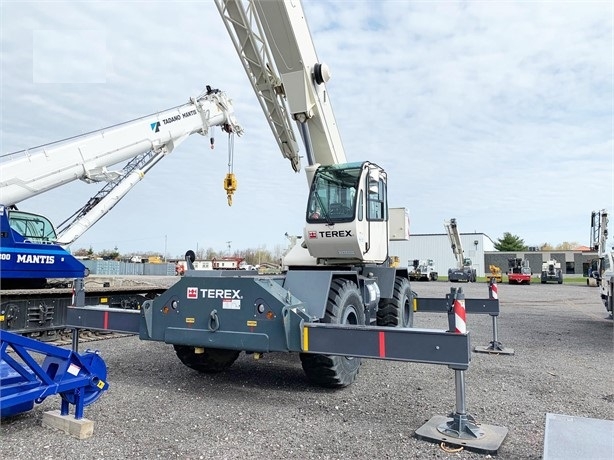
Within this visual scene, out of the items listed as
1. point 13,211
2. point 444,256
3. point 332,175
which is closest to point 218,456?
point 332,175

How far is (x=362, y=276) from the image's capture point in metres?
6.68

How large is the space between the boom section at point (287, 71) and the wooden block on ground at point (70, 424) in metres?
4.72

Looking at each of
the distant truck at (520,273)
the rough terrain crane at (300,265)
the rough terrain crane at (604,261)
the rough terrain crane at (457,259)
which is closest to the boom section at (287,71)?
the rough terrain crane at (300,265)

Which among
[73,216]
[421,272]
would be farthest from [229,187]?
[421,272]

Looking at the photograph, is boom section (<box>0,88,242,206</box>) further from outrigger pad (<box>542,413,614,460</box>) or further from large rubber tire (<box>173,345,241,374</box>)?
outrigger pad (<box>542,413,614,460</box>)

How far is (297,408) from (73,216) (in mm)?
9894

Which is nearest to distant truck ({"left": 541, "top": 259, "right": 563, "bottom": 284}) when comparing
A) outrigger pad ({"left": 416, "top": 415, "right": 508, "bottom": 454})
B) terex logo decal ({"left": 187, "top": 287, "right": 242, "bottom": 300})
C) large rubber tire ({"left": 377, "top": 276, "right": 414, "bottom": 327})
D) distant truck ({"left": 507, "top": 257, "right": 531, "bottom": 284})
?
distant truck ({"left": 507, "top": 257, "right": 531, "bottom": 284})

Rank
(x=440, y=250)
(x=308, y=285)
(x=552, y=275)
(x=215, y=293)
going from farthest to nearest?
(x=440, y=250)
(x=552, y=275)
(x=308, y=285)
(x=215, y=293)

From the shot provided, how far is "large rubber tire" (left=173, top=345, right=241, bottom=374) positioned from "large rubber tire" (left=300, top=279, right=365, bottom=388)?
4.25ft

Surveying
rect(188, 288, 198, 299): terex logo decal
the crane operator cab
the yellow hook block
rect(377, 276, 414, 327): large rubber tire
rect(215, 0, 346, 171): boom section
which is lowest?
rect(377, 276, 414, 327): large rubber tire

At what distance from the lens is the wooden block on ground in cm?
391

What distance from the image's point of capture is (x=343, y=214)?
20.8ft

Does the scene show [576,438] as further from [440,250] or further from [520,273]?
[440,250]

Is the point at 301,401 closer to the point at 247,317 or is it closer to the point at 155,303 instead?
the point at 247,317
